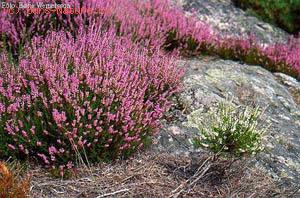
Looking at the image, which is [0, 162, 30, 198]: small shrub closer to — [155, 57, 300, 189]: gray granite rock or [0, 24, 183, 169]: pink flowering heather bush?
[0, 24, 183, 169]: pink flowering heather bush

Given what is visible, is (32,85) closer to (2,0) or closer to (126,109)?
(126,109)

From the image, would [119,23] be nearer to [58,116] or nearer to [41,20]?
[41,20]

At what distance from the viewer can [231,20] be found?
7680mm

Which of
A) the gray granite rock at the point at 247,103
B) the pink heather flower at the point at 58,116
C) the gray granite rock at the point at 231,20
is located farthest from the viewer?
the gray granite rock at the point at 231,20

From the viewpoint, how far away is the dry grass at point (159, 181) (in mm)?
3568

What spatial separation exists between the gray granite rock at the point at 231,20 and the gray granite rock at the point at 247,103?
150 cm

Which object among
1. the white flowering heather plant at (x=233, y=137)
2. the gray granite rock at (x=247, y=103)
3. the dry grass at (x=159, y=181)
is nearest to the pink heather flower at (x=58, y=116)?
the dry grass at (x=159, y=181)

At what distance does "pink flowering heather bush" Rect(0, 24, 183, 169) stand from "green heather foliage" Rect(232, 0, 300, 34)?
164 inches

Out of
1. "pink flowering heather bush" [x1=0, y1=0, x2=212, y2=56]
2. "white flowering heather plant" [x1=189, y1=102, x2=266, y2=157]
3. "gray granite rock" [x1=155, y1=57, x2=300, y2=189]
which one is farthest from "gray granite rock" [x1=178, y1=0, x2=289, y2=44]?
"white flowering heather plant" [x1=189, y1=102, x2=266, y2=157]

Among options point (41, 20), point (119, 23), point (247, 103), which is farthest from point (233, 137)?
point (41, 20)

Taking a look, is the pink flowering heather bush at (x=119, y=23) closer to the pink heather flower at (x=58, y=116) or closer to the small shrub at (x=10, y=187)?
the pink heather flower at (x=58, y=116)

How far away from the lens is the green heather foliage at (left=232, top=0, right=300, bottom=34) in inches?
309

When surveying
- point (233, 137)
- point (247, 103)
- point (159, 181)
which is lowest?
point (159, 181)

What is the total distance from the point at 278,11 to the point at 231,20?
2.67 feet
